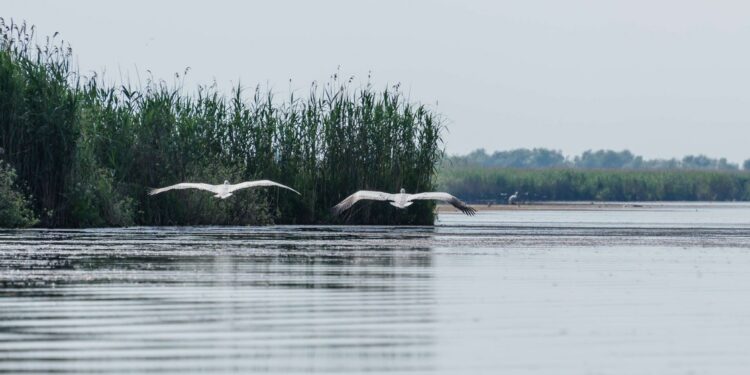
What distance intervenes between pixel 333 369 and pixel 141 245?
53.6 feet

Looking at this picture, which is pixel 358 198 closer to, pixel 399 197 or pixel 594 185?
pixel 399 197

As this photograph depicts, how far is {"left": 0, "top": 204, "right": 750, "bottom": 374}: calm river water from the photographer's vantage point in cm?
1031

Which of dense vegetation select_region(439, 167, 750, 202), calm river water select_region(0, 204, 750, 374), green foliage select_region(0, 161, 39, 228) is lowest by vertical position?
calm river water select_region(0, 204, 750, 374)

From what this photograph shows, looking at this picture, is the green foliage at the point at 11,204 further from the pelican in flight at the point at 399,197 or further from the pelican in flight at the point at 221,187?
the pelican in flight at the point at 399,197

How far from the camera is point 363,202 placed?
128ft

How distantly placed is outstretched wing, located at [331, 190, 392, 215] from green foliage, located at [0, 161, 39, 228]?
7.11 metres

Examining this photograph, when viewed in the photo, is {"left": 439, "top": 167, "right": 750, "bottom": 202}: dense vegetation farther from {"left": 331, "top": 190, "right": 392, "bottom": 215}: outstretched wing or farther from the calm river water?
the calm river water

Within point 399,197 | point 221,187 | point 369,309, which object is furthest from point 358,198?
point 369,309

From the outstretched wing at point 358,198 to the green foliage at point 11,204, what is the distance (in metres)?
7.11

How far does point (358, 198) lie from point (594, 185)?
6139 centimetres

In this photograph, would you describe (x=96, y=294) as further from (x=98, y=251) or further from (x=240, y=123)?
(x=240, y=123)

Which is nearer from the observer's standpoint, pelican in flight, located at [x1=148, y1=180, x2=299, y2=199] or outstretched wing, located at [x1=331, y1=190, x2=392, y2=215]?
pelican in flight, located at [x1=148, y1=180, x2=299, y2=199]

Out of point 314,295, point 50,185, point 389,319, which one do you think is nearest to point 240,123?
point 50,185

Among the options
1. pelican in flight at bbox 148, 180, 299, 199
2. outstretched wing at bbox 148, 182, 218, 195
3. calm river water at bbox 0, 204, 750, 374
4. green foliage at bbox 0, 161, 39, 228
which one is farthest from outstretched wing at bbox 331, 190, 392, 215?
calm river water at bbox 0, 204, 750, 374
